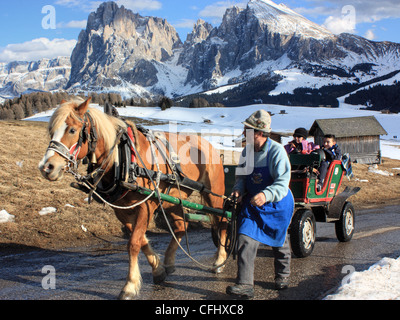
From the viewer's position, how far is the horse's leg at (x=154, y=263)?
552cm

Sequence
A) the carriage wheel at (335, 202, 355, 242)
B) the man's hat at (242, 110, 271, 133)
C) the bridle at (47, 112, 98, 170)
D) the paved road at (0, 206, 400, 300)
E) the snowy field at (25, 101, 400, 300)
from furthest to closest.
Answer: the carriage wheel at (335, 202, 355, 242), the paved road at (0, 206, 400, 300), the man's hat at (242, 110, 271, 133), the snowy field at (25, 101, 400, 300), the bridle at (47, 112, 98, 170)

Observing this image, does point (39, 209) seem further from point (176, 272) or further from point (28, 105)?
point (28, 105)

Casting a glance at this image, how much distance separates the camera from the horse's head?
173 inches

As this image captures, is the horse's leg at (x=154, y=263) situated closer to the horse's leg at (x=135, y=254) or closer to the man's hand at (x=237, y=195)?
the horse's leg at (x=135, y=254)

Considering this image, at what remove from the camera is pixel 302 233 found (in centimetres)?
709

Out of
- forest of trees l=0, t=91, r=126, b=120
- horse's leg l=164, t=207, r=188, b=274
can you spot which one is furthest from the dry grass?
forest of trees l=0, t=91, r=126, b=120

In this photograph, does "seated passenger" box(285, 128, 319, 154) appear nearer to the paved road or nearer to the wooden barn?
the paved road

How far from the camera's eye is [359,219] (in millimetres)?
11711

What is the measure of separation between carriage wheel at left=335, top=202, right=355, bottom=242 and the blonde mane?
5322mm

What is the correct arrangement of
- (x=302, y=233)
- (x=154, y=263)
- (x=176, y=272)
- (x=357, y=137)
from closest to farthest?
(x=154, y=263)
(x=176, y=272)
(x=302, y=233)
(x=357, y=137)

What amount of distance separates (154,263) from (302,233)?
295cm

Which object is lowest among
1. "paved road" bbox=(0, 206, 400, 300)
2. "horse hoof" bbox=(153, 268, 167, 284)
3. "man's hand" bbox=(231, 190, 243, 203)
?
"paved road" bbox=(0, 206, 400, 300)

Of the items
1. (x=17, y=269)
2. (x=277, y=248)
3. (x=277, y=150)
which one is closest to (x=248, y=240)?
(x=277, y=248)

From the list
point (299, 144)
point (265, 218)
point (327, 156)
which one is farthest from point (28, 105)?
point (265, 218)
